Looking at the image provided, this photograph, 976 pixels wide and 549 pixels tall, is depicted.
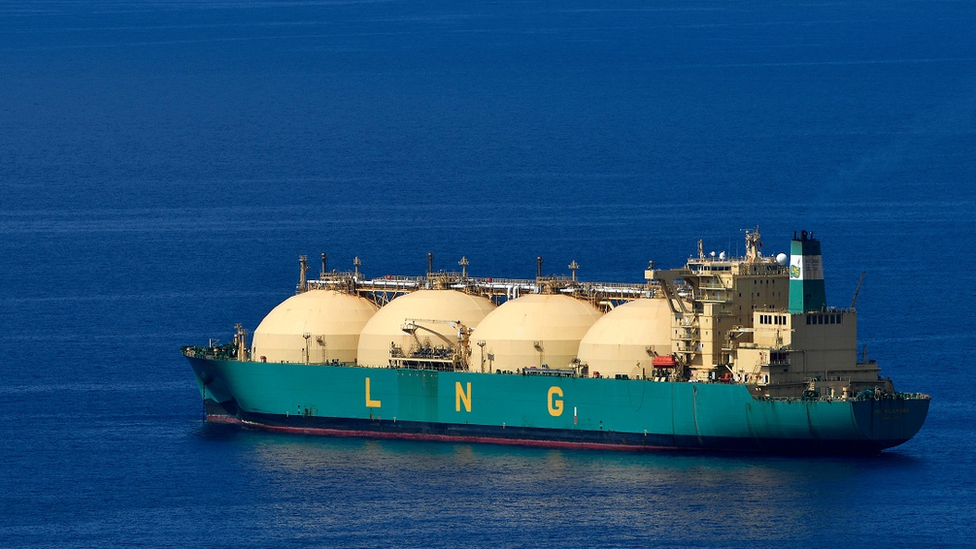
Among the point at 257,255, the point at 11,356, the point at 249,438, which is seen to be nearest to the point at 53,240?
the point at 257,255

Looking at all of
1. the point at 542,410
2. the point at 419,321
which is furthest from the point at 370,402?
the point at 542,410

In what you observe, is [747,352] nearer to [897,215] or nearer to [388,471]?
[388,471]

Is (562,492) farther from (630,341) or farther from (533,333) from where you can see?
(533,333)

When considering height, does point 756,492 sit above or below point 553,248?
below

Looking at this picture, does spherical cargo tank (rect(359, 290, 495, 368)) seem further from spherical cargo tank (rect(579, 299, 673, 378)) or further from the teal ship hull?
spherical cargo tank (rect(579, 299, 673, 378))

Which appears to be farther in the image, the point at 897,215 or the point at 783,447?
the point at 897,215

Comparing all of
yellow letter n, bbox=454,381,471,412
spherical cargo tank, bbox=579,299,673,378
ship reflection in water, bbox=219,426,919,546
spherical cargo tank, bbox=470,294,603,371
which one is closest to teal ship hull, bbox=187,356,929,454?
yellow letter n, bbox=454,381,471,412
